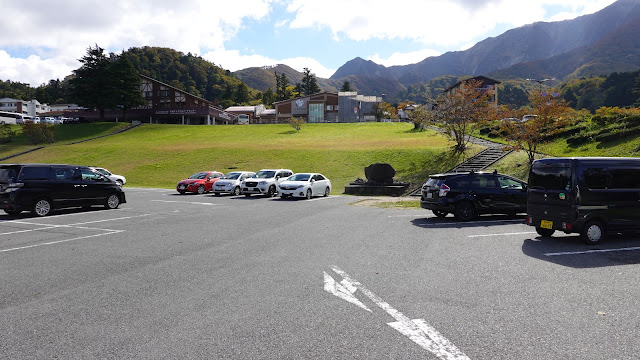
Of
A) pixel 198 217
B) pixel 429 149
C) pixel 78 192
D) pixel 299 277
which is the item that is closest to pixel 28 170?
pixel 78 192

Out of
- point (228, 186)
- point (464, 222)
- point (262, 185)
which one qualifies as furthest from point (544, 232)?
point (228, 186)

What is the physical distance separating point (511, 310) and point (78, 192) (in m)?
16.0

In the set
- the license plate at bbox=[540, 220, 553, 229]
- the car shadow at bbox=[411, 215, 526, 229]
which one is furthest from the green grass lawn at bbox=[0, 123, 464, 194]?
the license plate at bbox=[540, 220, 553, 229]

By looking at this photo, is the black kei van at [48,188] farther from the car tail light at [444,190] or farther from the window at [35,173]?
the car tail light at [444,190]

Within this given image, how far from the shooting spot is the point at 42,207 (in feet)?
47.0

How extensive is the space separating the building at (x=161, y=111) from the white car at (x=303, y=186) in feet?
205

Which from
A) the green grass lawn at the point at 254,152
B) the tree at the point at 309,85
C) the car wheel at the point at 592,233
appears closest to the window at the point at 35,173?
the car wheel at the point at 592,233

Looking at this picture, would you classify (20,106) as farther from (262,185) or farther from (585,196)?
(585,196)

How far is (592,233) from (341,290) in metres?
6.78

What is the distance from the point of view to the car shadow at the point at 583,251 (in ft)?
24.4

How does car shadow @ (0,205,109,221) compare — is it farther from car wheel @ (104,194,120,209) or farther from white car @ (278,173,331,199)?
white car @ (278,173,331,199)

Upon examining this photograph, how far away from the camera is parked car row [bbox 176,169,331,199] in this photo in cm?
2206

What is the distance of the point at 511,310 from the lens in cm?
481

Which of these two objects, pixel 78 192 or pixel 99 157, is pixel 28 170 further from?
pixel 99 157
